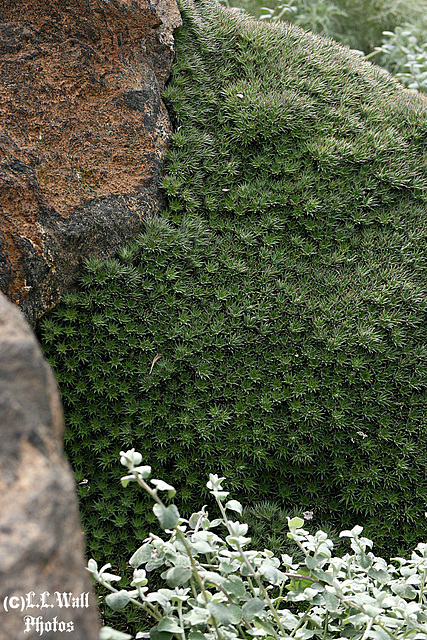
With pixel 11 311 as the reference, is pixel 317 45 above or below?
above

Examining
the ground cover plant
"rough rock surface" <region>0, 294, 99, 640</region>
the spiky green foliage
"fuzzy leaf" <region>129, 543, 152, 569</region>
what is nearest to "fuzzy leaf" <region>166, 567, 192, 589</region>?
the ground cover plant

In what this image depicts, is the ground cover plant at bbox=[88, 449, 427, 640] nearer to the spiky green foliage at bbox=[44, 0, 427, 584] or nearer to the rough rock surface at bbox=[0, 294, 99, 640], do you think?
the rough rock surface at bbox=[0, 294, 99, 640]

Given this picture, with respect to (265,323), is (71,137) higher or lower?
higher

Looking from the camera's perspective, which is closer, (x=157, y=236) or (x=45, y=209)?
(x=45, y=209)

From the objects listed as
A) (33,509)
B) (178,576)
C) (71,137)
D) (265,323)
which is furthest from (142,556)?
(71,137)

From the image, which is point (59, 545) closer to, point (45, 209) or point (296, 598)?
point (296, 598)

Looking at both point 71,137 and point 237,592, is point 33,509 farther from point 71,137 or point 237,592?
point 71,137

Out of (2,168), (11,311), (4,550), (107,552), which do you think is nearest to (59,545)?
(4,550)
